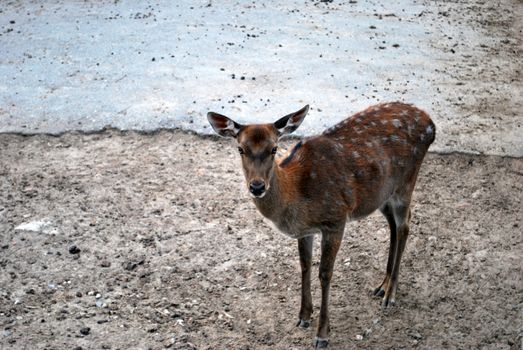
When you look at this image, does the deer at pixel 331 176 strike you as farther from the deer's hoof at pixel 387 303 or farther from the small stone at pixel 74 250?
the small stone at pixel 74 250

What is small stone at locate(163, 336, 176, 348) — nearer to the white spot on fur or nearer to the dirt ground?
the dirt ground

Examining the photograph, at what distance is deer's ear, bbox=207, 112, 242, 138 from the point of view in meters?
5.10

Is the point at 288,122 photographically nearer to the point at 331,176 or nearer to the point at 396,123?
the point at 331,176

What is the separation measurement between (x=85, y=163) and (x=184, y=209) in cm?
137

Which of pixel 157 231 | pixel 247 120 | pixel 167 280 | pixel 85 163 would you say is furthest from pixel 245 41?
pixel 167 280

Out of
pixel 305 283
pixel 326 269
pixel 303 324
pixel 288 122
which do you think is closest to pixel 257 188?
pixel 288 122

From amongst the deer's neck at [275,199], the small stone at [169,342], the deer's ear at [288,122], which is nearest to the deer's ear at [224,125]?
the deer's ear at [288,122]

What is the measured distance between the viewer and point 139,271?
5836mm

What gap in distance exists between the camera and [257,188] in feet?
15.5

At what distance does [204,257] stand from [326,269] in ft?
4.37

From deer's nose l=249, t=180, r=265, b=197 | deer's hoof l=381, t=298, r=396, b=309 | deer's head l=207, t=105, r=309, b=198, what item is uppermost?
deer's head l=207, t=105, r=309, b=198

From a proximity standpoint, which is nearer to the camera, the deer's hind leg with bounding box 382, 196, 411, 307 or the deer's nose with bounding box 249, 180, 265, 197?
the deer's nose with bounding box 249, 180, 265, 197

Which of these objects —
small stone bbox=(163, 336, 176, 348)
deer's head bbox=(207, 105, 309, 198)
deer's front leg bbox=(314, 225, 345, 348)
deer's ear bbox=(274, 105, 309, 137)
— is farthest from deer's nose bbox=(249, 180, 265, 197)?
small stone bbox=(163, 336, 176, 348)

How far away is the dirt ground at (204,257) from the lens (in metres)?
5.20
